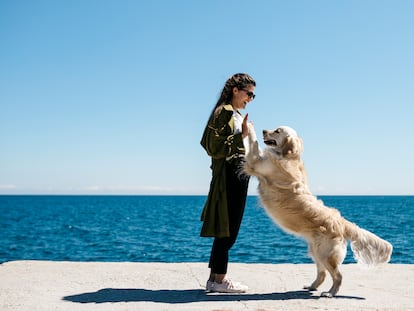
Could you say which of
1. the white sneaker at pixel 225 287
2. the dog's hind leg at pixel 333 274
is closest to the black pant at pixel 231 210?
the white sneaker at pixel 225 287

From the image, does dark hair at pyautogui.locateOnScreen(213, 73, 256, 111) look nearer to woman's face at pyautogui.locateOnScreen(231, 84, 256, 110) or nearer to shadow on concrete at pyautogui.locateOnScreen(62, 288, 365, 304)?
woman's face at pyautogui.locateOnScreen(231, 84, 256, 110)

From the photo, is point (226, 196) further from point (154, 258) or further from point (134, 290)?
point (154, 258)

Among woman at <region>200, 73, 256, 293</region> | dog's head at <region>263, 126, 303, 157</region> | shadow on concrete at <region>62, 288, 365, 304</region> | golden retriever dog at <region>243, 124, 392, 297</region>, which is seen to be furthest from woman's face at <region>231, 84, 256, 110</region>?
shadow on concrete at <region>62, 288, 365, 304</region>

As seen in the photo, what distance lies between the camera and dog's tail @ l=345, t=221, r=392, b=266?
4.67m

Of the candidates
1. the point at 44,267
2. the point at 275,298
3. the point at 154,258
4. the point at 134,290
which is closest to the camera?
the point at 275,298

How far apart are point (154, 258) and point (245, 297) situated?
15849mm

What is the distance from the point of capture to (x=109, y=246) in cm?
2581

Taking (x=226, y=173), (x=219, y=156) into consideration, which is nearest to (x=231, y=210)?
(x=226, y=173)

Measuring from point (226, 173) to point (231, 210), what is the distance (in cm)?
38

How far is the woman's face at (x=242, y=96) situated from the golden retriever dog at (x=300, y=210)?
0.82ft

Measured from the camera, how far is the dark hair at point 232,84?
4684 millimetres

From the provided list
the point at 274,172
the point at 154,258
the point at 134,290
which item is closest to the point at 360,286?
the point at 274,172

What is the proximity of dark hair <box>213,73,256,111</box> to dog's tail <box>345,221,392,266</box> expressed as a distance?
5.83 ft

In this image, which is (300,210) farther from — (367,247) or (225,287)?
(225,287)
